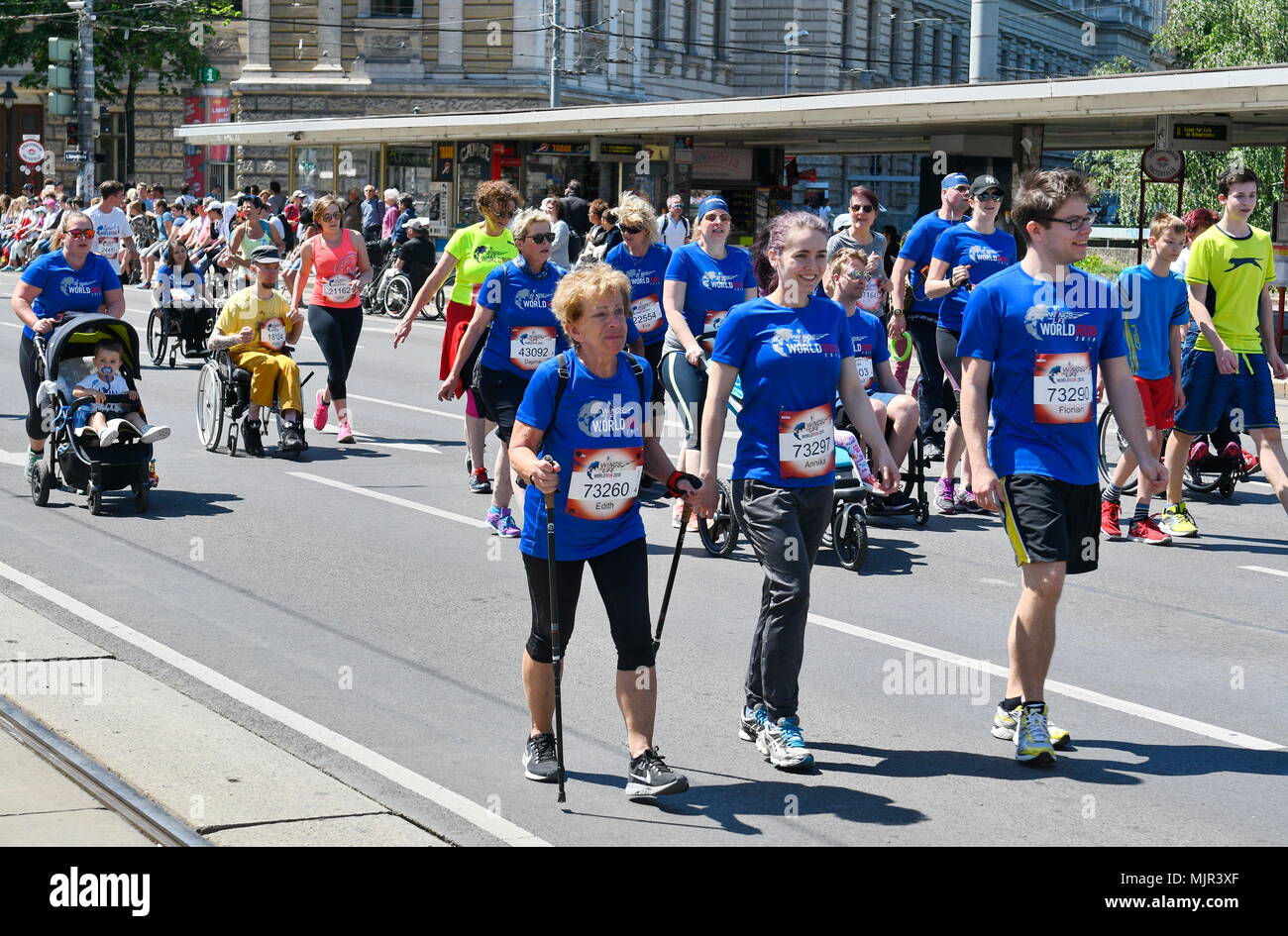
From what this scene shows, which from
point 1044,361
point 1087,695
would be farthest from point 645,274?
point 1044,361

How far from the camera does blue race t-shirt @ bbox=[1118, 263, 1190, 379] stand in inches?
423

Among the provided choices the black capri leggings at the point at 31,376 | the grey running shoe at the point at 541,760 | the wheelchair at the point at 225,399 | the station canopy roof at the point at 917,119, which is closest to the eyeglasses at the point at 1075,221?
the grey running shoe at the point at 541,760

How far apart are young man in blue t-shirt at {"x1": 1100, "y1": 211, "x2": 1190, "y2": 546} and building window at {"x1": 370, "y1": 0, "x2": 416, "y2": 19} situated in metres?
45.6

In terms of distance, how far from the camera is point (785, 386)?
20.4 feet

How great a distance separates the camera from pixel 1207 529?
1094 centimetres

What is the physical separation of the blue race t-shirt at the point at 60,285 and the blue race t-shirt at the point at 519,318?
3106 millimetres

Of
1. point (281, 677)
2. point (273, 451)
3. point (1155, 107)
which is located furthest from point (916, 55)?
point (281, 677)

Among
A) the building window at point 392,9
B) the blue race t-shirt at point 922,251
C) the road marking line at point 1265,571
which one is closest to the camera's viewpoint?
the road marking line at point 1265,571

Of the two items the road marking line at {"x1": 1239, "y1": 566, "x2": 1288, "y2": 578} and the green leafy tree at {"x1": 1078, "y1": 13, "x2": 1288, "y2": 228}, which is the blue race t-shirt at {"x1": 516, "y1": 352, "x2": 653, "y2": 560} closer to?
the road marking line at {"x1": 1239, "y1": 566, "x2": 1288, "y2": 578}

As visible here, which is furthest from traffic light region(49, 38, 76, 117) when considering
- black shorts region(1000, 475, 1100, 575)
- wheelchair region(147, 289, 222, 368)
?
black shorts region(1000, 475, 1100, 575)

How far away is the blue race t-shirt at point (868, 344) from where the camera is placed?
8789 mm

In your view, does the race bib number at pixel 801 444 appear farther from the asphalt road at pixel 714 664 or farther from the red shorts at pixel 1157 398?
the red shorts at pixel 1157 398

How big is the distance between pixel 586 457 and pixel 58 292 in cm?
680
